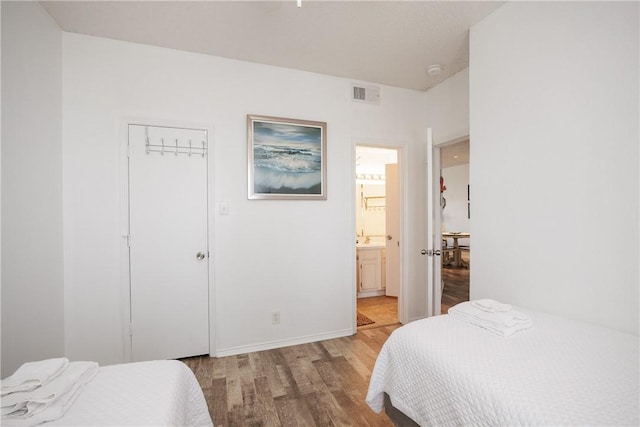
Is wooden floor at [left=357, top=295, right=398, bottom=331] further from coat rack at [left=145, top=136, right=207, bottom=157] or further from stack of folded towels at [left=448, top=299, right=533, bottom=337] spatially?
coat rack at [left=145, top=136, right=207, bottom=157]

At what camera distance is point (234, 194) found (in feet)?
8.91

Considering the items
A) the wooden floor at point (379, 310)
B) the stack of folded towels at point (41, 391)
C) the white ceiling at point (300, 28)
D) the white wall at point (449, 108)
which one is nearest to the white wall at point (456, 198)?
the wooden floor at point (379, 310)

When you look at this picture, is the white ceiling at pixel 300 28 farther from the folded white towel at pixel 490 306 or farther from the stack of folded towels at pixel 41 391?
the stack of folded towels at pixel 41 391

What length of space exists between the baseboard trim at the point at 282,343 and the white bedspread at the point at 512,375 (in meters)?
1.46

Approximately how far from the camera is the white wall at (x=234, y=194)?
7.66 ft

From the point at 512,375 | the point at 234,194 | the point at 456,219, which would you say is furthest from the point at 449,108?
the point at 456,219

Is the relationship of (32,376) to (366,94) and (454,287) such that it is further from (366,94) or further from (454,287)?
(454,287)

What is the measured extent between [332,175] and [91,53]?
2.26 meters

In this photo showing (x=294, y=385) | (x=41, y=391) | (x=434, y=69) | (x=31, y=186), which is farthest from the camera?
(x=434, y=69)

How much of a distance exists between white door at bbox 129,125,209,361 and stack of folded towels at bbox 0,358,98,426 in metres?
1.45

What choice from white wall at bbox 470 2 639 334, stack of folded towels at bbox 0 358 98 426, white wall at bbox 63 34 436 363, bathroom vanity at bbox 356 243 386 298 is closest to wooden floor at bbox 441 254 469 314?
bathroom vanity at bbox 356 243 386 298

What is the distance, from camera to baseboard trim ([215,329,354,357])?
2.69 m

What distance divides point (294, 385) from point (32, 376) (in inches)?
62.4

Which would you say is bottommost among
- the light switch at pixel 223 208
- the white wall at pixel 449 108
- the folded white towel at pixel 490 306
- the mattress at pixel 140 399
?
the mattress at pixel 140 399
